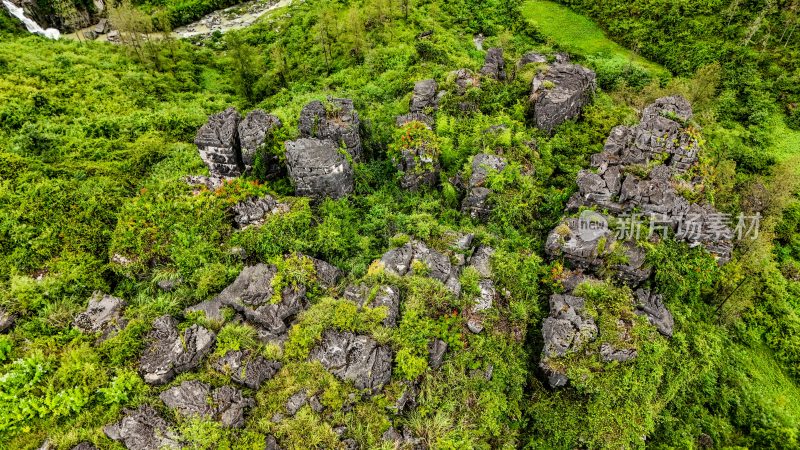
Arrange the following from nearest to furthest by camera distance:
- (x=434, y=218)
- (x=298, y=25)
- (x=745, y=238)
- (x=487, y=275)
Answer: (x=487, y=275) → (x=434, y=218) → (x=745, y=238) → (x=298, y=25)

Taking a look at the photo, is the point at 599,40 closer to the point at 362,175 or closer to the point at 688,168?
the point at 688,168

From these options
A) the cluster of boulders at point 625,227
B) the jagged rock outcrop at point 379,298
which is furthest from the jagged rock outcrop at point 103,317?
the cluster of boulders at point 625,227

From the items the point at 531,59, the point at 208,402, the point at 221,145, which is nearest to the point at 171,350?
the point at 208,402

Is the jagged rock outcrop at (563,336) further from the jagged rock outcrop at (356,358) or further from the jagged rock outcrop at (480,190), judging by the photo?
the jagged rock outcrop at (356,358)

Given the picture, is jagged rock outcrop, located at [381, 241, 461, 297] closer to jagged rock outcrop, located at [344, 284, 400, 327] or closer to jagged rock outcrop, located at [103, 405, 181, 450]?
jagged rock outcrop, located at [344, 284, 400, 327]

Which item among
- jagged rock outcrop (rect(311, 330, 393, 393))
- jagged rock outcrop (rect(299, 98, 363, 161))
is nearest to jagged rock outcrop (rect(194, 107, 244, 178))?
jagged rock outcrop (rect(299, 98, 363, 161))

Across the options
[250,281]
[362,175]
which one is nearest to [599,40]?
[362,175]
